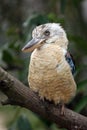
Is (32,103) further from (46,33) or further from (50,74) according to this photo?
(46,33)

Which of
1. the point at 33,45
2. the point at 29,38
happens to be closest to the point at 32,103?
the point at 33,45

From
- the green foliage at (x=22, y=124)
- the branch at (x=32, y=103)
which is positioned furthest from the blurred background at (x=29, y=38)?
the branch at (x=32, y=103)

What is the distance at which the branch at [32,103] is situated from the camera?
192 cm

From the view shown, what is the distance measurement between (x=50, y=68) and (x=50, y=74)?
1.0 inches

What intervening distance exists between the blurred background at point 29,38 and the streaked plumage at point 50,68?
479 millimetres

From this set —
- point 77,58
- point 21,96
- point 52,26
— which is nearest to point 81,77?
point 77,58

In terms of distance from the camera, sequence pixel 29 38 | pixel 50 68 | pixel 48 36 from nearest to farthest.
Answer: pixel 50 68
pixel 48 36
pixel 29 38

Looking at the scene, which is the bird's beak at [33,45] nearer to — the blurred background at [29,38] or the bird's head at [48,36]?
the bird's head at [48,36]

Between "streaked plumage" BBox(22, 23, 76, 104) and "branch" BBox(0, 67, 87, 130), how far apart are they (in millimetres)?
43

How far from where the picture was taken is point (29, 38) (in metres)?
2.77

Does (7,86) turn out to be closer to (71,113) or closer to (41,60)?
(41,60)

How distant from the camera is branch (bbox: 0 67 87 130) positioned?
192 cm

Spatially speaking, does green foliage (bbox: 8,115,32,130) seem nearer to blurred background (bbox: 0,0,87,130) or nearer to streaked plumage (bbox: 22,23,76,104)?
blurred background (bbox: 0,0,87,130)

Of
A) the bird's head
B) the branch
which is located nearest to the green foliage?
the branch
